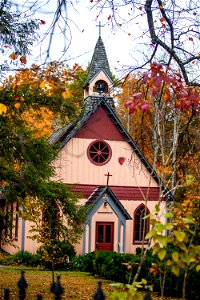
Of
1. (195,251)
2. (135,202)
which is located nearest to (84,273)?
(135,202)

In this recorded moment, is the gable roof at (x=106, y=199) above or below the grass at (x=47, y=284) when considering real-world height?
above

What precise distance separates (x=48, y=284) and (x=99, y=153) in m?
10.9

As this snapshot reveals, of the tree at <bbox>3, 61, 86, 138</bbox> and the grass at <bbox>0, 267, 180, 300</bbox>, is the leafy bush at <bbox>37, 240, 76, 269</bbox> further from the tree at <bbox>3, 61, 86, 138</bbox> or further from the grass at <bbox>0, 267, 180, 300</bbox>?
the tree at <bbox>3, 61, 86, 138</bbox>

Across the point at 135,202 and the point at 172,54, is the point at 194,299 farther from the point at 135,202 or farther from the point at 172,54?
the point at 135,202

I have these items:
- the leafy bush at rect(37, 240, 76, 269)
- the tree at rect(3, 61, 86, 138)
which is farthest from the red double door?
the tree at rect(3, 61, 86, 138)

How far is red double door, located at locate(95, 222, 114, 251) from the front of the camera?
2617cm

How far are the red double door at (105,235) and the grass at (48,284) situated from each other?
414 cm

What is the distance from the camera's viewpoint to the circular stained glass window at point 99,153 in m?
27.5

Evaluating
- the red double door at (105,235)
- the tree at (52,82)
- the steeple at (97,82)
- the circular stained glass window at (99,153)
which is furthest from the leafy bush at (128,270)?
the steeple at (97,82)

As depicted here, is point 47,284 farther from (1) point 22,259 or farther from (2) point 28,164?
(1) point 22,259

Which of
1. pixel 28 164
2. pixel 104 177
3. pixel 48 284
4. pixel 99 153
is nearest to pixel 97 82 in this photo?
pixel 99 153

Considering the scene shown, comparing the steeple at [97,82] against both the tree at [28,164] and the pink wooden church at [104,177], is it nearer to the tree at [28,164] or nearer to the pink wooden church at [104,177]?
the pink wooden church at [104,177]

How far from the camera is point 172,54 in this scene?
816cm

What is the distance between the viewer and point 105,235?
26297 mm
